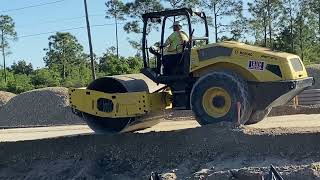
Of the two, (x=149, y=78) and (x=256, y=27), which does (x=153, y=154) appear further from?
(x=256, y=27)

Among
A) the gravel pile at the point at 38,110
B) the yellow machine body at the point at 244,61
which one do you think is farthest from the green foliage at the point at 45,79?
the yellow machine body at the point at 244,61

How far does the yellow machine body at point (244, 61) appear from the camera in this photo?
991 cm

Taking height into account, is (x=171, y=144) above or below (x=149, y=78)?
below

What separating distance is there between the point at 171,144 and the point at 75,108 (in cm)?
262

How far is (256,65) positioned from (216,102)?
1023 mm

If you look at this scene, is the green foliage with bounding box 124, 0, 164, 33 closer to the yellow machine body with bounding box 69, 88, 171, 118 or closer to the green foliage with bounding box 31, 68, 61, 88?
the green foliage with bounding box 31, 68, 61, 88

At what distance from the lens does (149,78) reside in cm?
1133

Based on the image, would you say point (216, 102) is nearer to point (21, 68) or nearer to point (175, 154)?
point (175, 154)

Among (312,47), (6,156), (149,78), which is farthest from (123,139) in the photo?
(312,47)

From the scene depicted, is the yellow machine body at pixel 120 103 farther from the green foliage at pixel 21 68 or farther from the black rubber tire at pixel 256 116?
the green foliage at pixel 21 68

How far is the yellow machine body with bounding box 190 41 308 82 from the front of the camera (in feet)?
32.5

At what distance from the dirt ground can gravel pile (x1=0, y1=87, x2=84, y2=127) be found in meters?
14.5

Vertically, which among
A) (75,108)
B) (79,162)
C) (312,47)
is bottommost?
(79,162)

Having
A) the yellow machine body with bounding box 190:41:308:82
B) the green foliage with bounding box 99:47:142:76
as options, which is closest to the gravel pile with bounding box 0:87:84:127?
the green foliage with bounding box 99:47:142:76
